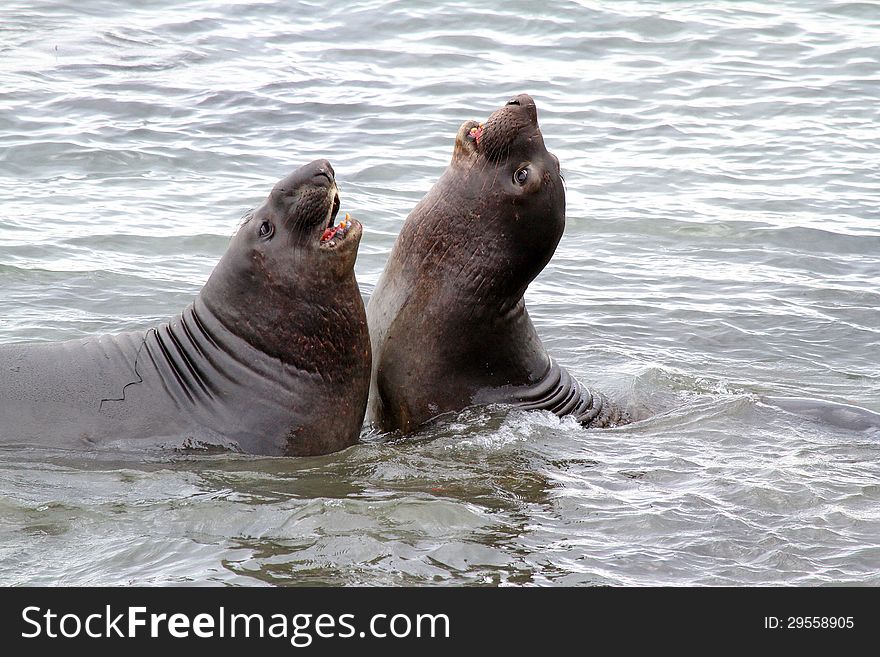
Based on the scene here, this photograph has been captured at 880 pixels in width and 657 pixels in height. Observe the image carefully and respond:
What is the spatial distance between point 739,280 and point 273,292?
6.09 m

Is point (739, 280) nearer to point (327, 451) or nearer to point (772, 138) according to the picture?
point (772, 138)

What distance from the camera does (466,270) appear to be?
752cm

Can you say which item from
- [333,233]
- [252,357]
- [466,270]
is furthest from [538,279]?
[252,357]

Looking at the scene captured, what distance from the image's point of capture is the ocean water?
19.0 ft

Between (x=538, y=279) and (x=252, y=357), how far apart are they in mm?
5140

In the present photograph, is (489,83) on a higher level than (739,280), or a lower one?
higher

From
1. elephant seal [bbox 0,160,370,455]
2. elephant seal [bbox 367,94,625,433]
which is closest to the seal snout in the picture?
elephant seal [bbox 0,160,370,455]

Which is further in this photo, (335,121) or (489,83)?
(489,83)

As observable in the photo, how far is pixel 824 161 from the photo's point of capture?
14938mm

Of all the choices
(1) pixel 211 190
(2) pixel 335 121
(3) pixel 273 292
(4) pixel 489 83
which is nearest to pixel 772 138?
(4) pixel 489 83

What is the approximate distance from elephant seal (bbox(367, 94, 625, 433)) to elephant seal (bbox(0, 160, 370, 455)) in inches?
24.7

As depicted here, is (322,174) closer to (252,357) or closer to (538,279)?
(252,357)

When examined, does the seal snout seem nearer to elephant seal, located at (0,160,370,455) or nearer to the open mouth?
elephant seal, located at (0,160,370,455)

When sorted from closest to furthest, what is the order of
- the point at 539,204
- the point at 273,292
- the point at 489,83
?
the point at 273,292 < the point at 539,204 < the point at 489,83
